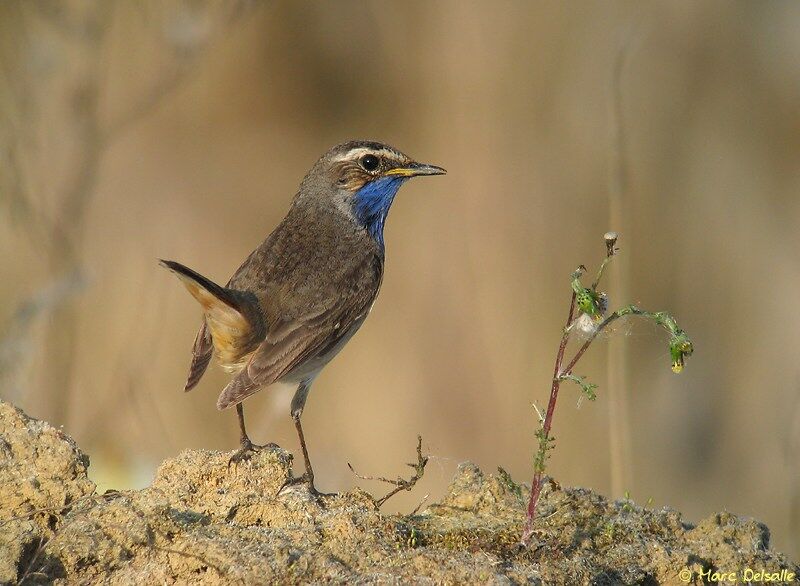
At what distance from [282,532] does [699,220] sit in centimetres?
625

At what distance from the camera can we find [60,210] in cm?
754

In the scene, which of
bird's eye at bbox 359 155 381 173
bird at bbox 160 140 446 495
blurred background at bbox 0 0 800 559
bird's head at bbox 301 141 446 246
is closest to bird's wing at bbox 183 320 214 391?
bird at bbox 160 140 446 495

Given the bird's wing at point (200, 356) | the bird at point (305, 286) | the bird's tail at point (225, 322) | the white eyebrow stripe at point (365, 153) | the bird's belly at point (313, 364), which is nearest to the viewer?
the bird's tail at point (225, 322)

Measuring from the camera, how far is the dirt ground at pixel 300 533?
3457 mm

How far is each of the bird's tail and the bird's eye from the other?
1.10 meters

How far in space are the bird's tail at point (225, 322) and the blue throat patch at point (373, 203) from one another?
963 millimetres

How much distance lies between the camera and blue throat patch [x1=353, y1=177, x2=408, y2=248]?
247 inches

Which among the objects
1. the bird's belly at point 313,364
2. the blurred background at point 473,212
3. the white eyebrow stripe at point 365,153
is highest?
the blurred background at point 473,212

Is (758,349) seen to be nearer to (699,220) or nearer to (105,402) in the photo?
(699,220)

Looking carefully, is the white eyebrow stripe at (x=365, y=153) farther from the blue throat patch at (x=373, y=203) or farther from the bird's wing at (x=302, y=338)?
Result: the bird's wing at (x=302, y=338)

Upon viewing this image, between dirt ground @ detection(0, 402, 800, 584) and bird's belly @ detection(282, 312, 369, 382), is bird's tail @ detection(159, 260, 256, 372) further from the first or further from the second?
dirt ground @ detection(0, 402, 800, 584)

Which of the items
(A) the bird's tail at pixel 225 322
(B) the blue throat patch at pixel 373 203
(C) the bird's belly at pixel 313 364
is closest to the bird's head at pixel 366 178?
(B) the blue throat patch at pixel 373 203

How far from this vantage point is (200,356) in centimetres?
556

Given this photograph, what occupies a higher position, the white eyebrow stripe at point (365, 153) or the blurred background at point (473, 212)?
the blurred background at point (473, 212)
